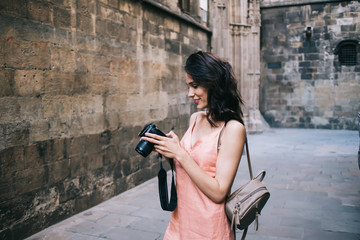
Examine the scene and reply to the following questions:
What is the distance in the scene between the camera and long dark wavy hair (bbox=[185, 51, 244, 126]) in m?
1.72

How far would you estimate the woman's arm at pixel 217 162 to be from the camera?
162cm

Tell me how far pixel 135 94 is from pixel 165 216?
2.38 m

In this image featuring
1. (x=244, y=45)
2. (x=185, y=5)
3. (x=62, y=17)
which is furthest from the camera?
(x=244, y=45)

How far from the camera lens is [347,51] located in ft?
49.1

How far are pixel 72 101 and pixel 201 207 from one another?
3.44 meters

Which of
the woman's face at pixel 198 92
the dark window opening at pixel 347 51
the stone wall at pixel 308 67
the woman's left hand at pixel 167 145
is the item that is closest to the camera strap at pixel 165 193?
the woman's left hand at pixel 167 145

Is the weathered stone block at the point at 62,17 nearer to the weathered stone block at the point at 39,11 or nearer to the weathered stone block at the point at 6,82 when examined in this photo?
the weathered stone block at the point at 39,11

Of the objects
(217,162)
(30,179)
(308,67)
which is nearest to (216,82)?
(217,162)

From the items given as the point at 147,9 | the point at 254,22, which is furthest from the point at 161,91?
the point at 254,22

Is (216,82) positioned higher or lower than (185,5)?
lower

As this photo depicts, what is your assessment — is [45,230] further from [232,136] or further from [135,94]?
[232,136]

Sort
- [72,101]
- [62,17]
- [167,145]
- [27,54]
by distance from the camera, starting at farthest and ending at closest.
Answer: [72,101] → [62,17] → [27,54] → [167,145]

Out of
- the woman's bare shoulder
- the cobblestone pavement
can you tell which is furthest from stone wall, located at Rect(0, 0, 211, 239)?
the woman's bare shoulder

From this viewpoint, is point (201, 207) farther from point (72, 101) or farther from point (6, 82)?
point (72, 101)
